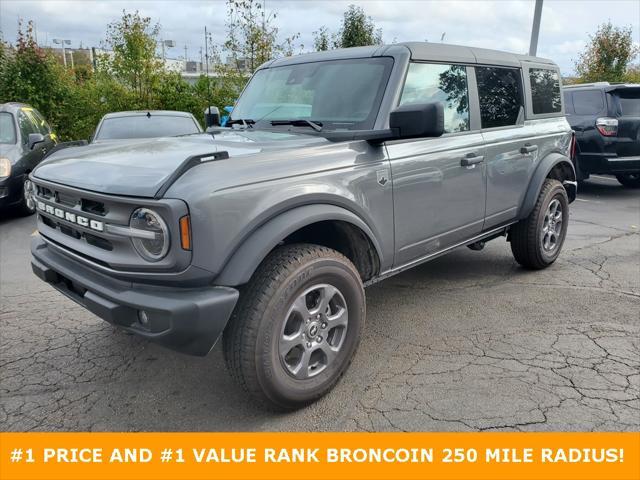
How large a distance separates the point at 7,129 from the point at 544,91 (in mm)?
7454

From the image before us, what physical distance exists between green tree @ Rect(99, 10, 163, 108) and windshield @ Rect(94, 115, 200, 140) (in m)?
4.39

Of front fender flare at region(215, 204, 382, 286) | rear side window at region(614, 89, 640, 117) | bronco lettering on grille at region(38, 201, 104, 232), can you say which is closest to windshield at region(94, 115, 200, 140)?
bronco lettering on grille at region(38, 201, 104, 232)

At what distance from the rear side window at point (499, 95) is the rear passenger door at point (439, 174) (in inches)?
7.4

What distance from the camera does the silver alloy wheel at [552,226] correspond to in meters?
5.07

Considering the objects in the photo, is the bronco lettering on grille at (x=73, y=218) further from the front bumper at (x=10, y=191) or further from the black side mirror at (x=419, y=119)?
the front bumper at (x=10, y=191)

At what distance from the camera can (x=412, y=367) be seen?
336cm

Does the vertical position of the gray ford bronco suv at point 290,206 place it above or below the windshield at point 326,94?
below

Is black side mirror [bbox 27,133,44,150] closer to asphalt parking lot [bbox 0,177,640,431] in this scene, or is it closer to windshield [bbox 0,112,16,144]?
windshield [bbox 0,112,16,144]

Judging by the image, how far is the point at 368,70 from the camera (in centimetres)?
358

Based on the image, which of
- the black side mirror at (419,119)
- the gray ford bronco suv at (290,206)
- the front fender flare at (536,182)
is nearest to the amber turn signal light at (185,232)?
the gray ford bronco suv at (290,206)

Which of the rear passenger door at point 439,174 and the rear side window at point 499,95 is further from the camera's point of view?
the rear side window at point 499,95

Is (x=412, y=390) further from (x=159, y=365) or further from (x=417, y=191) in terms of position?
(x=159, y=365)

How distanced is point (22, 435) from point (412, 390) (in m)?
2.05

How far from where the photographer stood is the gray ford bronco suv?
243cm
